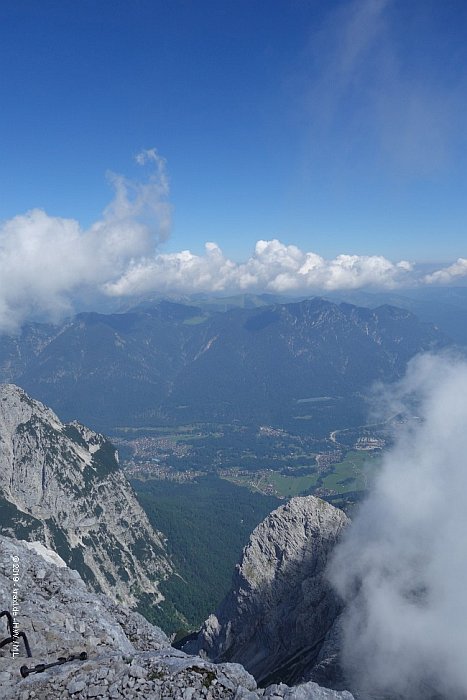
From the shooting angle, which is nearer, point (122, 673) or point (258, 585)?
point (122, 673)

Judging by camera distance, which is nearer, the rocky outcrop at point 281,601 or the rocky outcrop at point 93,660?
the rocky outcrop at point 93,660

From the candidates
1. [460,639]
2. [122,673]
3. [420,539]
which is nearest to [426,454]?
[420,539]

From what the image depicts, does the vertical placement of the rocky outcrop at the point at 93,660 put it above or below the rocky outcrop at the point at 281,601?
above

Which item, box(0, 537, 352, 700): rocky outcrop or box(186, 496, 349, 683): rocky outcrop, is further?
box(186, 496, 349, 683): rocky outcrop

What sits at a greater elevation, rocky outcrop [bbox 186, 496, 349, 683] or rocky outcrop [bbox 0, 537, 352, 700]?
rocky outcrop [bbox 0, 537, 352, 700]

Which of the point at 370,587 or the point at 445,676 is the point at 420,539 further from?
the point at 445,676
